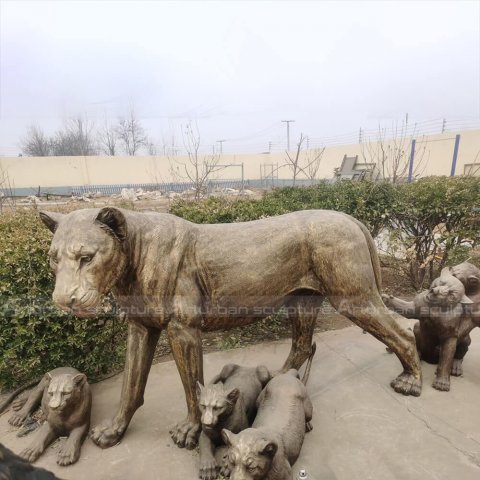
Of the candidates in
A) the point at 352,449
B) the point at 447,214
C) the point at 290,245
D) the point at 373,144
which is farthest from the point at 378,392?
the point at 373,144

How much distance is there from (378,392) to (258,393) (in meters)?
1.11

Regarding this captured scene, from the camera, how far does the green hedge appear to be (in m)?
2.75

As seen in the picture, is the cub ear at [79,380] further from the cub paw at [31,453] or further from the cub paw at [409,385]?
the cub paw at [409,385]

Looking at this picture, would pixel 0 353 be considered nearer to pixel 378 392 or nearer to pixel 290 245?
pixel 290 245

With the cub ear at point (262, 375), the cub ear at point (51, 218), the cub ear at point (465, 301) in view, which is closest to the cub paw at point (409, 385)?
the cub ear at point (465, 301)

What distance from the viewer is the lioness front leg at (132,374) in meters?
2.31

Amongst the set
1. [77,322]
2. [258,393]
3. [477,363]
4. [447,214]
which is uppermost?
[447,214]

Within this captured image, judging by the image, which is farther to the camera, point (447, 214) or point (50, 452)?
point (447, 214)

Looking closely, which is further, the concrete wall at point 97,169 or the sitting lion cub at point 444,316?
the concrete wall at point 97,169

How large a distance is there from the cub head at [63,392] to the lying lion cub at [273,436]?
1074 millimetres

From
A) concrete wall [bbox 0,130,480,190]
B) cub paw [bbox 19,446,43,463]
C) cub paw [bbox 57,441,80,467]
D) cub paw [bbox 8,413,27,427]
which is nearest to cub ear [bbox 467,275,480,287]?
cub paw [bbox 57,441,80,467]

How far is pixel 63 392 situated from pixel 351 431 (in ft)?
6.49

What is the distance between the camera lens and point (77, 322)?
116 inches

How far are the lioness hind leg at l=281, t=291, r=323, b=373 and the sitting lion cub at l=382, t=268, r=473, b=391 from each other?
69 cm
